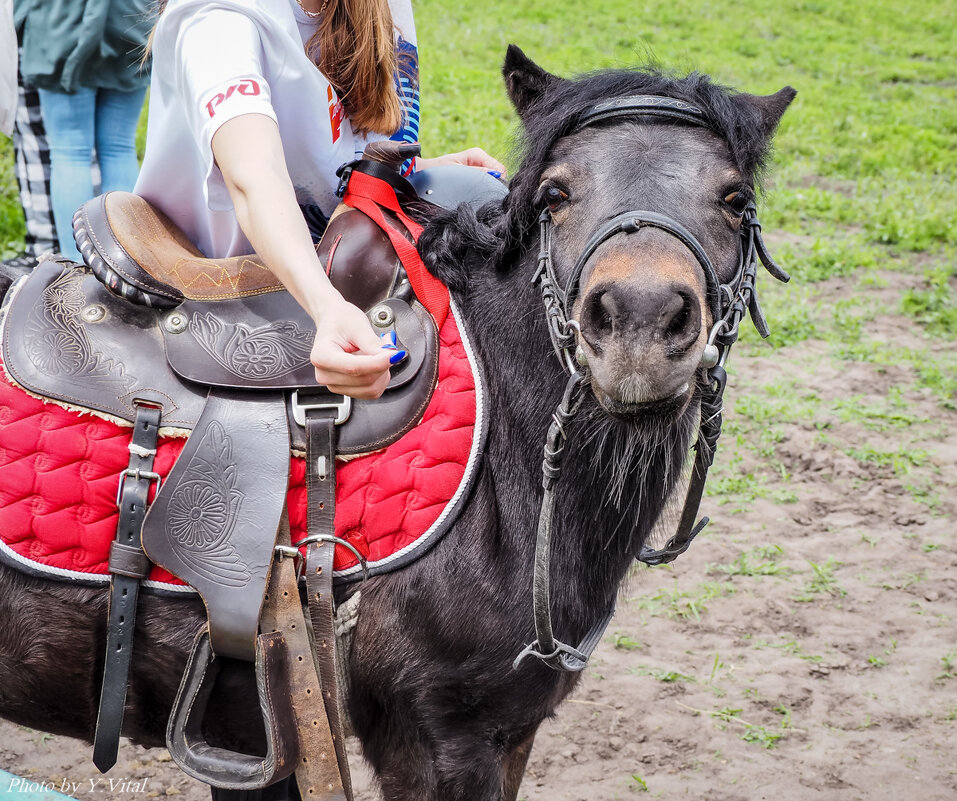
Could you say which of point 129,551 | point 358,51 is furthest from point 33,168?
point 129,551

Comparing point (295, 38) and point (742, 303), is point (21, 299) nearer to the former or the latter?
point (295, 38)

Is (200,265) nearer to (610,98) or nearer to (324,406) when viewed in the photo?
(324,406)

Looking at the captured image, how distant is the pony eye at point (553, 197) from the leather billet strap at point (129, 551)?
90cm

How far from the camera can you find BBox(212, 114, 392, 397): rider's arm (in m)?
1.52

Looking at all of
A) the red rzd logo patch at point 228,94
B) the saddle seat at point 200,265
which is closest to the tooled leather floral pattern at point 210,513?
the saddle seat at point 200,265

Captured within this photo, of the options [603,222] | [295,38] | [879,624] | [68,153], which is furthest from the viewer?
[68,153]

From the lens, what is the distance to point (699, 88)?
184 cm

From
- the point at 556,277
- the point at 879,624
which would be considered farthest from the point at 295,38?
the point at 879,624

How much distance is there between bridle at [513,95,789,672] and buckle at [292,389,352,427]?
0.41 m

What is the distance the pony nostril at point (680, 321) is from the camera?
1521 millimetres

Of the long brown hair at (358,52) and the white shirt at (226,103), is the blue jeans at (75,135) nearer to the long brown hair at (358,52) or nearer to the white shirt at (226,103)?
the white shirt at (226,103)

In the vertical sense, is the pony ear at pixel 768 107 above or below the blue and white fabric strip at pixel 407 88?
above

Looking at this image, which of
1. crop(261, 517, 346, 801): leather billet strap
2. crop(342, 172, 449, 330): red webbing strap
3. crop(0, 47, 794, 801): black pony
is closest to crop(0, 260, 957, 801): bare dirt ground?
crop(0, 47, 794, 801): black pony

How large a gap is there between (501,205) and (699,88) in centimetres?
48
